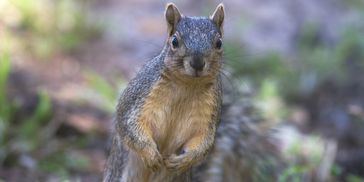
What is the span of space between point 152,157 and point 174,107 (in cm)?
27

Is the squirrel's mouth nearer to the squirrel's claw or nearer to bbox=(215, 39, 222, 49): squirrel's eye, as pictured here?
bbox=(215, 39, 222, 49): squirrel's eye

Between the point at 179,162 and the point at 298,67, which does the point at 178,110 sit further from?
the point at 298,67

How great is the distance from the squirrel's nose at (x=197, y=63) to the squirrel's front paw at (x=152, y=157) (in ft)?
1.83

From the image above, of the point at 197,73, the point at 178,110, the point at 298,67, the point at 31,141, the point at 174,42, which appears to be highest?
the point at 174,42

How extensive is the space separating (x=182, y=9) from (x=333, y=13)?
1680 millimetres

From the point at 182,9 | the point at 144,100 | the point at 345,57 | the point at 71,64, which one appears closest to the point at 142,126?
the point at 144,100

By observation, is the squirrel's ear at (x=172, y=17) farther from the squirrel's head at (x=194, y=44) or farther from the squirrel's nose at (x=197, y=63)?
the squirrel's nose at (x=197, y=63)

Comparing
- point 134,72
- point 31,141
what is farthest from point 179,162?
point 31,141

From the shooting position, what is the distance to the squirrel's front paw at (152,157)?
178 inches

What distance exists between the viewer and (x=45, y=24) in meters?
8.12

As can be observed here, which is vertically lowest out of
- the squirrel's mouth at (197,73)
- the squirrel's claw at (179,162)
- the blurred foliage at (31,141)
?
the blurred foliage at (31,141)

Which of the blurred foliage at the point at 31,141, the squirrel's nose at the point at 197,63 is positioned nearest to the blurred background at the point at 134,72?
the blurred foliage at the point at 31,141

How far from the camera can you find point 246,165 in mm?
5508

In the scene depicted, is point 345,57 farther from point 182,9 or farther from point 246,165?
point 246,165
